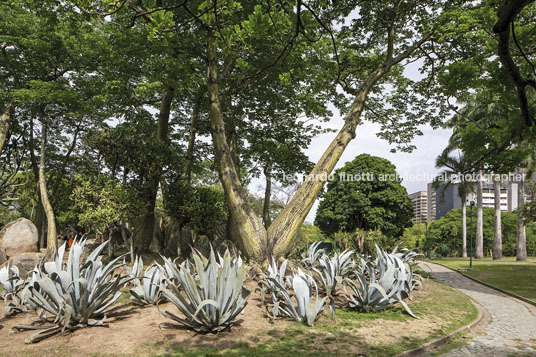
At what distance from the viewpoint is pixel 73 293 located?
462 centimetres

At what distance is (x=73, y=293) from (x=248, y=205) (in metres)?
5.59

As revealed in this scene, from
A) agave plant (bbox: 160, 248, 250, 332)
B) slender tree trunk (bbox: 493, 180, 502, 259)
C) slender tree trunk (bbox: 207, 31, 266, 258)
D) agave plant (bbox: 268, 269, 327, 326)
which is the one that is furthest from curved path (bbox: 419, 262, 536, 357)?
slender tree trunk (bbox: 493, 180, 502, 259)

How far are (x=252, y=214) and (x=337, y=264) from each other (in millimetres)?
2778

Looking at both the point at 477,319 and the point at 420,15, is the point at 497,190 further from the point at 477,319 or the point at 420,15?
the point at 477,319

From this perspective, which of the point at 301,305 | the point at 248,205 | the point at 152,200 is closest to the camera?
the point at 301,305

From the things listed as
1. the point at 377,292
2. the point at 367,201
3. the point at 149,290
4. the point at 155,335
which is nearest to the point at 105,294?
the point at 155,335

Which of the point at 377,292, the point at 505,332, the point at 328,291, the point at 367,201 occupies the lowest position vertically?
the point at 505,332

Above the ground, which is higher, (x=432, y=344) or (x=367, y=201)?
(x=367, y=201)

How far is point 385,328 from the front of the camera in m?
5.43

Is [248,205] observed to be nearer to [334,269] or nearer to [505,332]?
[334,269]

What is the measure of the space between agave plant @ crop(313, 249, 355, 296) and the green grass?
2.57 feet

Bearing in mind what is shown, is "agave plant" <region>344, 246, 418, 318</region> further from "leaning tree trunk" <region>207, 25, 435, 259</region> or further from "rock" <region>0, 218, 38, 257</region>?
"rock" <region>0, 218, 38, 257</region>

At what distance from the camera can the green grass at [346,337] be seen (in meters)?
4.22

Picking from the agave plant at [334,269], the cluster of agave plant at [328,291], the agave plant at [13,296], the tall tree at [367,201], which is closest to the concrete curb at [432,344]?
the cluster of agave plant at [328,291]
